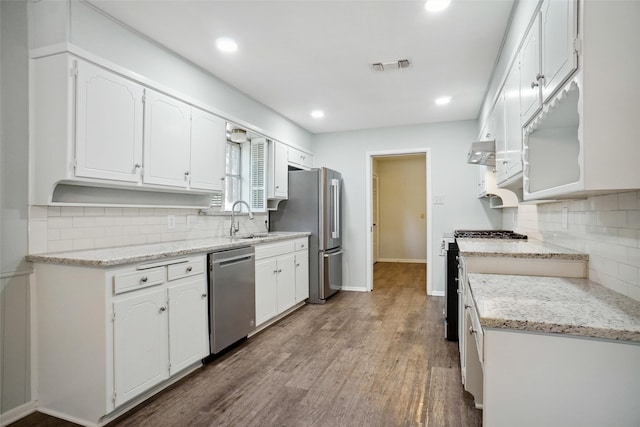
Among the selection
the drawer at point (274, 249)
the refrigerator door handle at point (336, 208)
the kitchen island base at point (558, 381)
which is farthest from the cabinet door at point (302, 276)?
the kitchen island base at point (558, 381)

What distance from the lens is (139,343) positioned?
81.2 inches

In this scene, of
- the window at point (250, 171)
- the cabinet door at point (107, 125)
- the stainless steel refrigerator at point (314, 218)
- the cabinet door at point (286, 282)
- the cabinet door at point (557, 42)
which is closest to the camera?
the cabinet door at point (557, 42)

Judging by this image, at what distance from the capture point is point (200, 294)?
2.56 metres

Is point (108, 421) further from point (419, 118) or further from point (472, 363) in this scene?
point (419, 118)

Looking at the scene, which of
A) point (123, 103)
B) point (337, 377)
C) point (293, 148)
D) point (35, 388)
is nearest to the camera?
point (35, 388)

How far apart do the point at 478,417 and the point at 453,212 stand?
3368 millimetres

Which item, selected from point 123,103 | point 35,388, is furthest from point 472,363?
point 123,103

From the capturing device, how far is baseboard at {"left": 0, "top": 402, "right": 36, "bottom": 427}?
192 centimetres

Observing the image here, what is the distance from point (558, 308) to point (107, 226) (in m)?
2.67

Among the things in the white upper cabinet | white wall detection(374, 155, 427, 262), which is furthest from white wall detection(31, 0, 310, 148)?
white wall detection(374, 155, 427, 262)

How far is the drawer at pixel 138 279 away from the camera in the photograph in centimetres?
193

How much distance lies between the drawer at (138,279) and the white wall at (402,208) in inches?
252

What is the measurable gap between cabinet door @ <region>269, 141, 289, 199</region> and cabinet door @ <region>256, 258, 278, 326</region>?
1069mm

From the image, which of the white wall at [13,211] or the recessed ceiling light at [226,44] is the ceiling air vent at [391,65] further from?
the white wall at [13,211]
